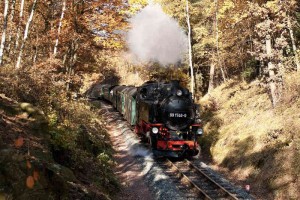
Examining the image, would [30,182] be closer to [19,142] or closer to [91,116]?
[19,142]

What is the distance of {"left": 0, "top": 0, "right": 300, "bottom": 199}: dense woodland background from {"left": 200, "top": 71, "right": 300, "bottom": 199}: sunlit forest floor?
0.05 metres

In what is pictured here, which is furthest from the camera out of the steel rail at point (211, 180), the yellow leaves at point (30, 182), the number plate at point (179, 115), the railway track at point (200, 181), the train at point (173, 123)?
the number plate at point (179, 115)

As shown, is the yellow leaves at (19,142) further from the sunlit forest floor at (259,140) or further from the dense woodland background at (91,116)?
the sunlit forest floor at (259,140)

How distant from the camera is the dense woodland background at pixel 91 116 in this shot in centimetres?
975

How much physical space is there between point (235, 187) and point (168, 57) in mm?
20319

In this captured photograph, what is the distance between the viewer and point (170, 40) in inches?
1203

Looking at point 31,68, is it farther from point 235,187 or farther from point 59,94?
point 235,187

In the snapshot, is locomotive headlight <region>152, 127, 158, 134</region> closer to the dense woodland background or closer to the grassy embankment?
the dense woodland background

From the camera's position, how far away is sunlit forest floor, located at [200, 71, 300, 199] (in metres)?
11.8

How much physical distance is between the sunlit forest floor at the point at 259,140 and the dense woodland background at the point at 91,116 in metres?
0.05

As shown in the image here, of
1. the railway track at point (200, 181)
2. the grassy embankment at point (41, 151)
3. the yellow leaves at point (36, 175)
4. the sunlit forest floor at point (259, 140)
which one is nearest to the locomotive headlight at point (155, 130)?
the railway track at point (200, 181)

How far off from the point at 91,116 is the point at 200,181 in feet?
29.8

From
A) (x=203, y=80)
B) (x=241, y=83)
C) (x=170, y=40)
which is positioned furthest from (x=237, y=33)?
(x=203, y=80)

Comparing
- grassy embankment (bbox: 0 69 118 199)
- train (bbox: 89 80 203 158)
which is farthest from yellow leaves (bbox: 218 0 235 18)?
grassy embankment (bbox: 0 69 118 199)
